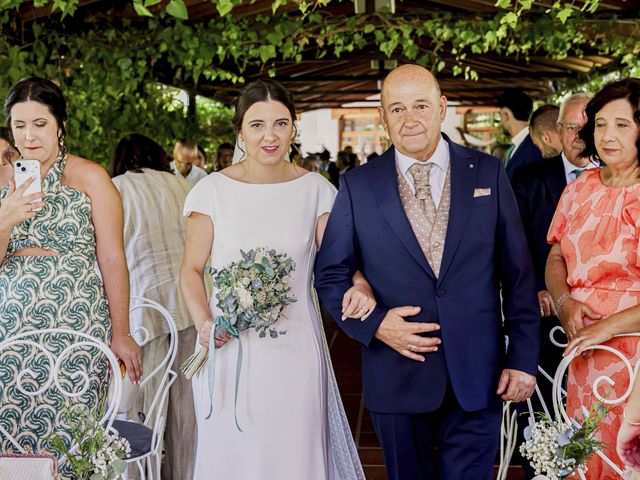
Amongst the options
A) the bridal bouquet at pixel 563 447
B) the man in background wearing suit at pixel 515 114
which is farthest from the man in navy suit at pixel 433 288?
the man in background wearing suit at pixel 515 114

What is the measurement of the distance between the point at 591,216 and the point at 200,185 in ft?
4.26

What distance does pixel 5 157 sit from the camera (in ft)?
13.5

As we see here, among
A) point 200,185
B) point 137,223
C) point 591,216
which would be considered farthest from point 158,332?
point 591,216

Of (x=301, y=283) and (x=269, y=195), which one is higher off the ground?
(x=269, y=195)

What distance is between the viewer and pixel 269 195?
11.0 feet

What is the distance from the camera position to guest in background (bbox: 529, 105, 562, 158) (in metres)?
5.31

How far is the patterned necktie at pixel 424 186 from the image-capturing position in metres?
2.98

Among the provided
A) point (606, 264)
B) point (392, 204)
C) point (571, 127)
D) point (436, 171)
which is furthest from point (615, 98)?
point (571, 127)

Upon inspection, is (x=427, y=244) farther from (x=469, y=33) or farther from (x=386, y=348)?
(x=469, y=33)

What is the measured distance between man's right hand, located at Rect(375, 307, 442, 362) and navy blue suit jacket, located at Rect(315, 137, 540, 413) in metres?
0.03

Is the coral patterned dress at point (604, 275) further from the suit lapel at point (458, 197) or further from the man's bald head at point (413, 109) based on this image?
the man's bald head at point (413, 109)

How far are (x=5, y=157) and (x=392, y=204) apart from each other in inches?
75.8

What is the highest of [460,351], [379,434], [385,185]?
[385,185]

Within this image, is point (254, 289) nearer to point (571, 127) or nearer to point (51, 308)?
point (51, 308)
